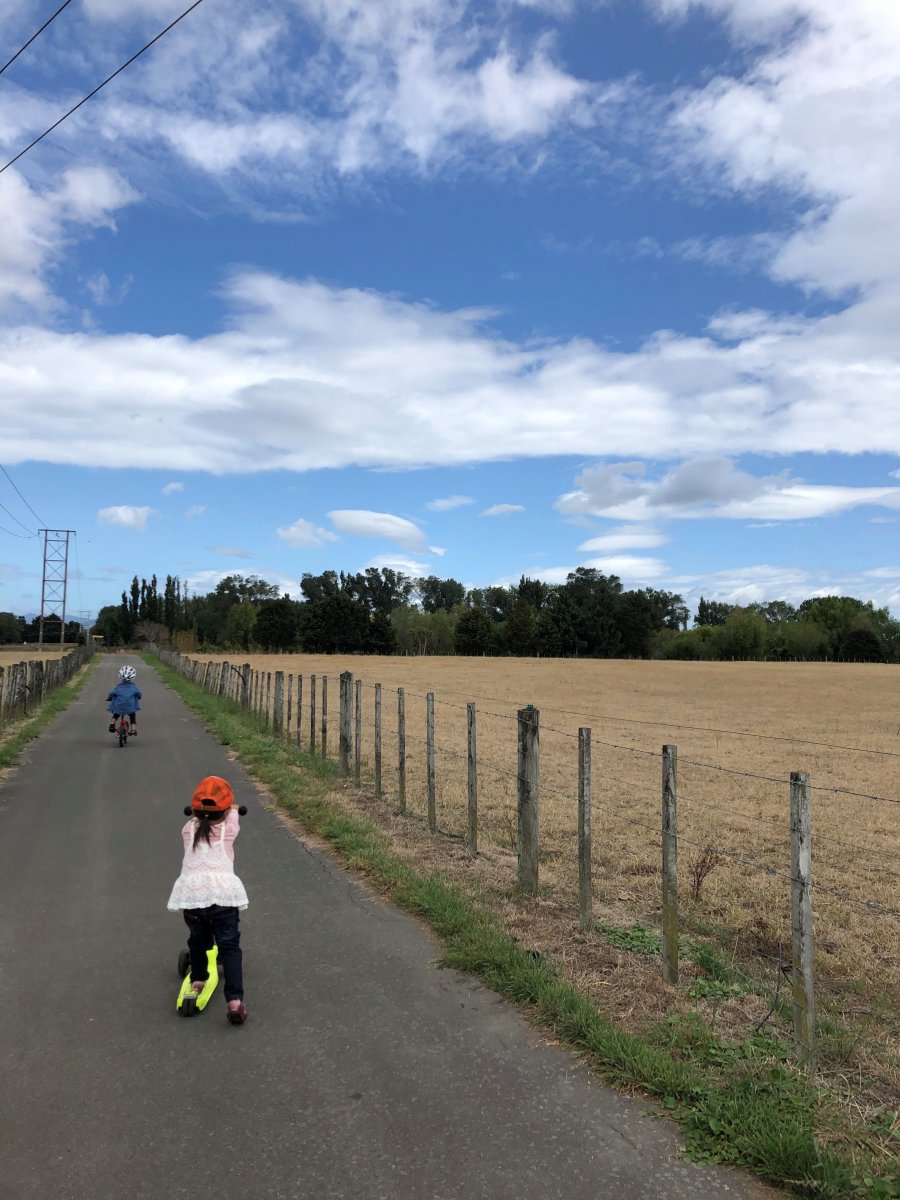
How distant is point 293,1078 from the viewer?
3.78 meters

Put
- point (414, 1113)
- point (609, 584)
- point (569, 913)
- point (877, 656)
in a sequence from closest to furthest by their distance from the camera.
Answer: point (414, 1113) < point (569, 913) < point (877, 656) < point (609, 584)

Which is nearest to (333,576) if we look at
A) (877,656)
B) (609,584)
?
(609,584)

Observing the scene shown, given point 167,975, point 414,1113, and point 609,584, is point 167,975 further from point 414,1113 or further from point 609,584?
point 609,584

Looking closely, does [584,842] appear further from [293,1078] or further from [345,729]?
[345,729]

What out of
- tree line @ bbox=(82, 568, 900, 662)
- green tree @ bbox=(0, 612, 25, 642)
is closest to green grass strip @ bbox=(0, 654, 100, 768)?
tree line @ bbox=(82, 568, 900, 662)

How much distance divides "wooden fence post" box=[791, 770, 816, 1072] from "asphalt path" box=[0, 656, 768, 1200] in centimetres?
91

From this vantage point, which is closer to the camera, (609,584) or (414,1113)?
(414,1113)

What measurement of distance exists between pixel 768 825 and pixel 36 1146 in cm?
860

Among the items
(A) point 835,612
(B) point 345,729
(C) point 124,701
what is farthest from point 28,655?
(A) point 835,612

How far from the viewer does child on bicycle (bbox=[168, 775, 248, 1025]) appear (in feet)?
14.7

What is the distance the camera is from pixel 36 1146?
10.7 feet

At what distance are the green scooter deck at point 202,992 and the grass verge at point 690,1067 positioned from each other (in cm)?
137

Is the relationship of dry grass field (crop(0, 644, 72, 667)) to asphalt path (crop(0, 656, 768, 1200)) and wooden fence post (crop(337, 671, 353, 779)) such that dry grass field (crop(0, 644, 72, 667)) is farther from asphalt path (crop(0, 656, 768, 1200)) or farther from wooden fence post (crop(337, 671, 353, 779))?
asphalt path (crop(0, 656, 768, 1200))

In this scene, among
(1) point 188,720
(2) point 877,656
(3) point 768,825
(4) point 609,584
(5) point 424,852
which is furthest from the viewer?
(4) point 609,584
